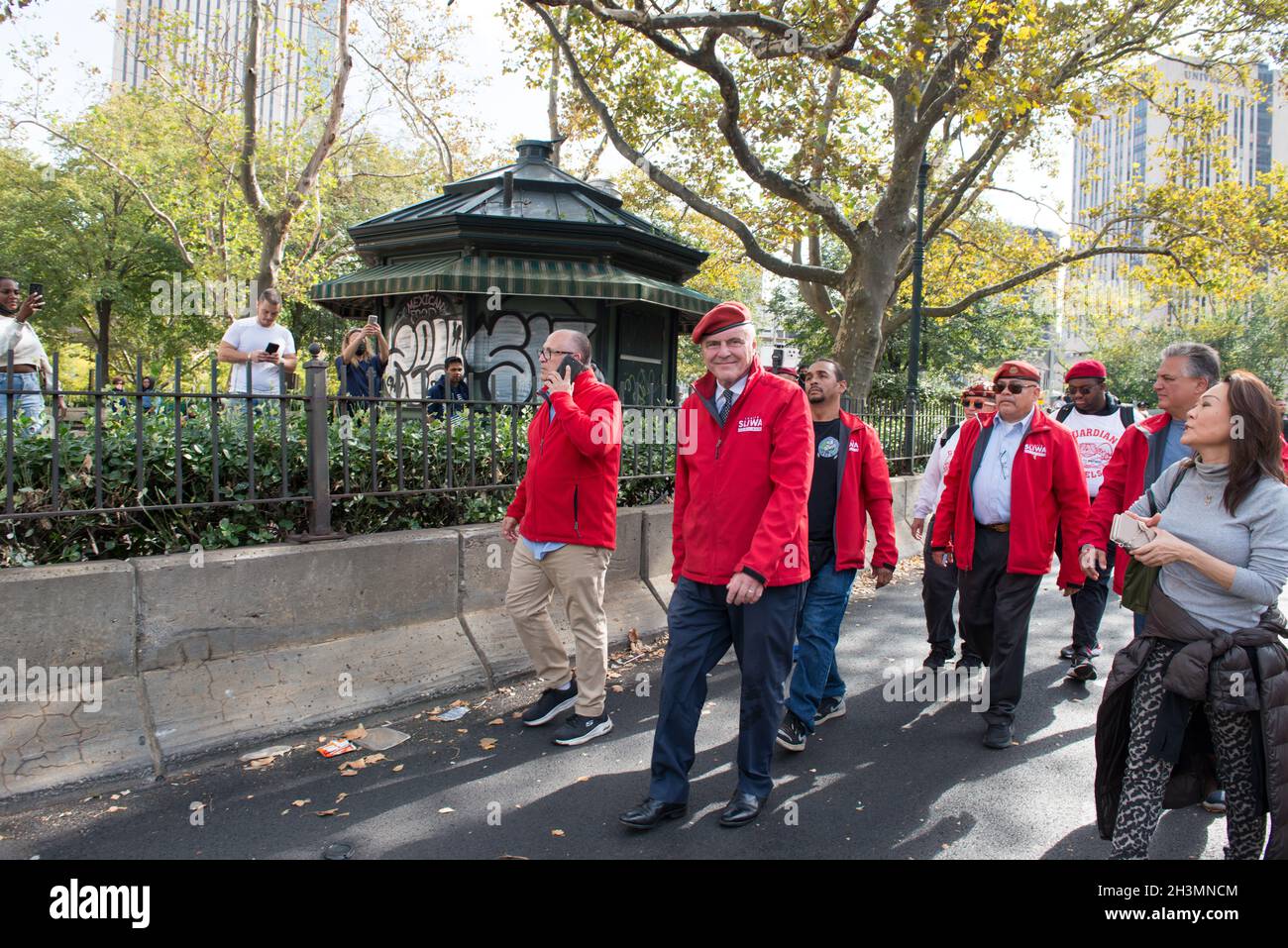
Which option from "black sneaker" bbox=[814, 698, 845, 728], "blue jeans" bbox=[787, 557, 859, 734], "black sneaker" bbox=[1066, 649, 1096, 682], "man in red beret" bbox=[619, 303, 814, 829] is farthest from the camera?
"black sneaker" bbox=[1066, 649, 1096, 682]

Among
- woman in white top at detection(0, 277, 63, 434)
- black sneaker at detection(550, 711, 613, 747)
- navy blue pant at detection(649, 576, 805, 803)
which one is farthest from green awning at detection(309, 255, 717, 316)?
navy blue pant at detection(649, 576, 805, 803)

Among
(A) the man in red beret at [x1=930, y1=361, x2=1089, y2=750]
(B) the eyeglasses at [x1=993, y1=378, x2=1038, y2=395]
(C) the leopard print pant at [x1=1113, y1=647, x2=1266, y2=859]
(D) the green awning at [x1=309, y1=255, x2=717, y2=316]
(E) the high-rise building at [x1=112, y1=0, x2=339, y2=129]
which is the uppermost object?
(E) the high-rise building at [x1=112, y1=0, x2=339, y2=129]

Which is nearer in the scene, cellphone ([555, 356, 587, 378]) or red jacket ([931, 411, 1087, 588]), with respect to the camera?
cellphone ([555, 356, 587, 378])

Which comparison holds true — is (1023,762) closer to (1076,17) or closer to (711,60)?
(711,60)

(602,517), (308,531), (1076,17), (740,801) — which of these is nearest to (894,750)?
(740,801)

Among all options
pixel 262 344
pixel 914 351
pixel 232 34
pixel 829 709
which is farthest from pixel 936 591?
pixel 232 34

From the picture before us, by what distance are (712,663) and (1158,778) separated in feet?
5.42

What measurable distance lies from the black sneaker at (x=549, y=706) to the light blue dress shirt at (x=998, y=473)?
248cm

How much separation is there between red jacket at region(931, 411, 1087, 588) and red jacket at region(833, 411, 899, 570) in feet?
1.43

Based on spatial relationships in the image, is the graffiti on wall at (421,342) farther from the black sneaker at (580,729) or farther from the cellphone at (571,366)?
the black sneaker at (580,729)

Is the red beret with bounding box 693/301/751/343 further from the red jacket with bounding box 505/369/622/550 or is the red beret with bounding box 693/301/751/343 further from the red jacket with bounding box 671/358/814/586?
the red jacket with bounding box 505/369/622/550

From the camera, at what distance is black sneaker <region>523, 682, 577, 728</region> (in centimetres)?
468

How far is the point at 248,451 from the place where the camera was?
16.0 ft

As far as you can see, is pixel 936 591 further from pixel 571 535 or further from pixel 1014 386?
pixel 571 535
